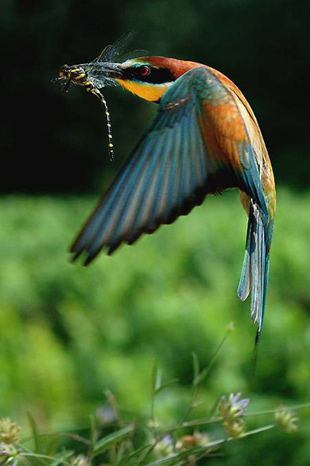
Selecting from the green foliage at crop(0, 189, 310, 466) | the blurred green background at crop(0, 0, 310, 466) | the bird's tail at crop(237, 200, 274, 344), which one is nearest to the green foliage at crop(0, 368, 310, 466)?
the bird's tail at crop(237, 200, 274, 344)

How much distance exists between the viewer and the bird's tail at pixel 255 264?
0.79 m

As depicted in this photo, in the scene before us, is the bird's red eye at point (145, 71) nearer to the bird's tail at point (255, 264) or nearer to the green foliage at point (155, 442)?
the bird's tail at point (255, 264)

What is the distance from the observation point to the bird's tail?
79cm

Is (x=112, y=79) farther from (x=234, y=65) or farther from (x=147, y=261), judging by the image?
(x=234, y=65)

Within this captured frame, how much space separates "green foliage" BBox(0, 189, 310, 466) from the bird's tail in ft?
5.14

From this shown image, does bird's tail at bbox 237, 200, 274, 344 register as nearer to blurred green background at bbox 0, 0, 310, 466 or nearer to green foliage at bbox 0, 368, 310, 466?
blurred green background at bbox 0, 0, 310, 466

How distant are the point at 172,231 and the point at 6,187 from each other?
6.12 meters

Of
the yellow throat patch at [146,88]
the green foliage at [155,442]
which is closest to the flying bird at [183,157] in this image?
the yellow throat patch at [146,88]

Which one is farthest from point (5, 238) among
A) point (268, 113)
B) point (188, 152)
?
point (268, 113)

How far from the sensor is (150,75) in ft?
2.43

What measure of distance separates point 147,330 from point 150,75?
10.8 ft

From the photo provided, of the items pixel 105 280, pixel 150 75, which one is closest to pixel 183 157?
pixel 150 75

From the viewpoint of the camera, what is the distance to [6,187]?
12.6 metres

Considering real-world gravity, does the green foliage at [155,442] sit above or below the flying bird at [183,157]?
below
